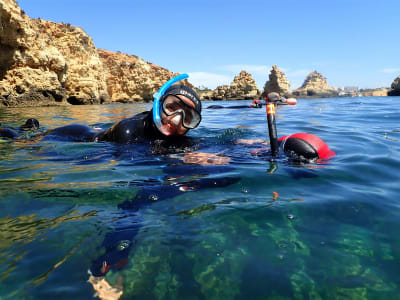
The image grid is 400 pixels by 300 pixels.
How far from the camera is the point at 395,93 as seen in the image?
158 feet

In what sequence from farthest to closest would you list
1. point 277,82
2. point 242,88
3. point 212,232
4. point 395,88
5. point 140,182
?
point 242,88, point 277,82, point 395,88, point 140,182, point 212,232

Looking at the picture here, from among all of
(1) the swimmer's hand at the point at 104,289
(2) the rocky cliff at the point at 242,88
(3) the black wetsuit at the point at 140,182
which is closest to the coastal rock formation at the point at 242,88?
(2) the rocky cliff at the point at 242,88

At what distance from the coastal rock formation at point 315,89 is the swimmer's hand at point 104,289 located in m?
97.5

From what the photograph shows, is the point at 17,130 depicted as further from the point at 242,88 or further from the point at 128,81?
the point at 242,88

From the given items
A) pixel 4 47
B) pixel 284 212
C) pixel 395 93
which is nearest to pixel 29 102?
pixel 4 47

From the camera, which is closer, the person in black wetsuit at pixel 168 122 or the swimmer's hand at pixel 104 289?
the swimmer's hand at pixel 104 289

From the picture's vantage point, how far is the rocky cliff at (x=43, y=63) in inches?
631

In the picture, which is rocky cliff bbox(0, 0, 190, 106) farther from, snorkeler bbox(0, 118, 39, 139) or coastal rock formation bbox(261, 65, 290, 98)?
coastal rock formation bbox(261, 65, 290, 98)

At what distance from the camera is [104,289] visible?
126 centimetres

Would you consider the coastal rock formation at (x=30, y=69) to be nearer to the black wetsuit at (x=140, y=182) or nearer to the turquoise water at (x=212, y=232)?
the black wetsuit at (x=140, y=182)

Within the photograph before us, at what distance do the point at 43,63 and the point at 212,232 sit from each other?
71.9ft

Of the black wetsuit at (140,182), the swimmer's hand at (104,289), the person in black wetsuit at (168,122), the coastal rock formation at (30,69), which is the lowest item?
the swimmer's hand at (104,289)

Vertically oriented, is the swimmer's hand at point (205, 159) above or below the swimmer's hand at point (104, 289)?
above

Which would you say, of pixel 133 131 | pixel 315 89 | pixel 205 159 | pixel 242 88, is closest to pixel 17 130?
pixel 133 131
